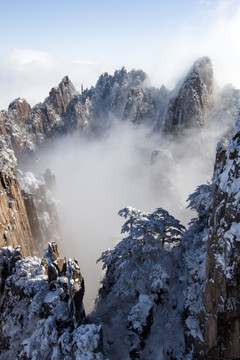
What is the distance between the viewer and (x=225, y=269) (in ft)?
38.9

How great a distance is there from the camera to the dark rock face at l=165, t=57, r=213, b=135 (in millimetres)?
75938

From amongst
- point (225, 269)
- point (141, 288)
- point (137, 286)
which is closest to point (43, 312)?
point (137, 286)

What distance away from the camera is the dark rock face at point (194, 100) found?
75938 millimetres

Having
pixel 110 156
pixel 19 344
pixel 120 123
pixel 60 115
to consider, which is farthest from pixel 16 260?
pixel 60 115

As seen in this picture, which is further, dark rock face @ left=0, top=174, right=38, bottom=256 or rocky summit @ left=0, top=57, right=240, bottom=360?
dark rock face @ left=0, top=174, right=38, bottom=256

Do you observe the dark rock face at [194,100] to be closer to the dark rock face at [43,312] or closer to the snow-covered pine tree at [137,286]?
the snow-covered pine tree at [137,286]

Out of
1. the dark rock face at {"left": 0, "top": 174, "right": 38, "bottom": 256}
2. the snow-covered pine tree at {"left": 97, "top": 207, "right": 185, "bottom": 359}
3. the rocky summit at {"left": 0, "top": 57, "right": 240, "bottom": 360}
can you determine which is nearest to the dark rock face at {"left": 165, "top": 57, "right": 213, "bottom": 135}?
the rocky summit at {"left": 0, "top": 57, "right": 240, "bottom": 360}

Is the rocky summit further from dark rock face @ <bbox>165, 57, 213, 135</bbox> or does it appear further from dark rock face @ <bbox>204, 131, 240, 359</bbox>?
dark rock face @ <bbox>165, 57, 213, 135</bbox>

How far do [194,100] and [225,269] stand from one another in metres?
72.2

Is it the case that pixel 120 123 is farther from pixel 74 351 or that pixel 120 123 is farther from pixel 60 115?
pixel 74 351

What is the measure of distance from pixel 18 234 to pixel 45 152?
85676 mm

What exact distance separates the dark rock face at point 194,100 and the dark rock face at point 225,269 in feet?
220

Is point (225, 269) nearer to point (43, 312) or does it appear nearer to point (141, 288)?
point (141, 288)

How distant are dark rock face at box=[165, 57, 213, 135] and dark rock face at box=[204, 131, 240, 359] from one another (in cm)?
6696
